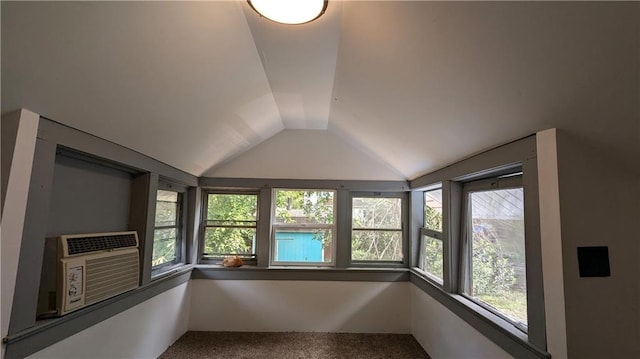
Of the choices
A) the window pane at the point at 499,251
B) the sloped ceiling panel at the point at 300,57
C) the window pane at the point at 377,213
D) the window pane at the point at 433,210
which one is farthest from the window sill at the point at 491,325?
the sloped ceiling panel at the point at 300,57

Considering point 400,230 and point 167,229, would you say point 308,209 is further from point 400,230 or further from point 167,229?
point 167,229

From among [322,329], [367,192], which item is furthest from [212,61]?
[322,329]

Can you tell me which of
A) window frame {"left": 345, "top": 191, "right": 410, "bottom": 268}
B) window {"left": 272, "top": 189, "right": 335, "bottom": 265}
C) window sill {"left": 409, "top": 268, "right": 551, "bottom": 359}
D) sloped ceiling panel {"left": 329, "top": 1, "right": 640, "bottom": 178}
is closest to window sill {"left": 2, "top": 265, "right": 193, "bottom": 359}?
window {"left": 272, "top": 189, "right": 335, "bottom": 265}

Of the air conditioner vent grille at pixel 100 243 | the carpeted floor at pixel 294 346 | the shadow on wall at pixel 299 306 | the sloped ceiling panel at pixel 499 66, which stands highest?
the sloped ceiling panel at pixel 499 66

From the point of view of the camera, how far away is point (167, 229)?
3176mm

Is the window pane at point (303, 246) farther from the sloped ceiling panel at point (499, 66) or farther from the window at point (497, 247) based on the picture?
the sloped ceiling panel at point (499, 66)

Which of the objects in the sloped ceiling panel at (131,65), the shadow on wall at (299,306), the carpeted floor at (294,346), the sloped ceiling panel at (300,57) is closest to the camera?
the sloped ceiling panel at (131,65)

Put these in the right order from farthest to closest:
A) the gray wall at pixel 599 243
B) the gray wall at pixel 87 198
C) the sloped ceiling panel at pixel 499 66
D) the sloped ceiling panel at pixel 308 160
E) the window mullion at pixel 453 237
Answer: the sloped ceiling panel at pixel 308 160
the window mullion at pixel 453 237
the gray wall at pixel 87 198
the gray wall at pixel 599 243
the sloped ceiling panel at pixel 499 66

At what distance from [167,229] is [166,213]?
0.59ft

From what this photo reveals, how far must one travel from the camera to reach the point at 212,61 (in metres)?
1.68

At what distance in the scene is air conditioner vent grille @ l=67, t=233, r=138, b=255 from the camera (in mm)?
1776

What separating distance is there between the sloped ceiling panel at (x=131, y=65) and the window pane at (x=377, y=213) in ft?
6.58

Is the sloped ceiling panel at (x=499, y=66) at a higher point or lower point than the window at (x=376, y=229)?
higher

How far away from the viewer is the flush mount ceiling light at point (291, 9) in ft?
3.91
